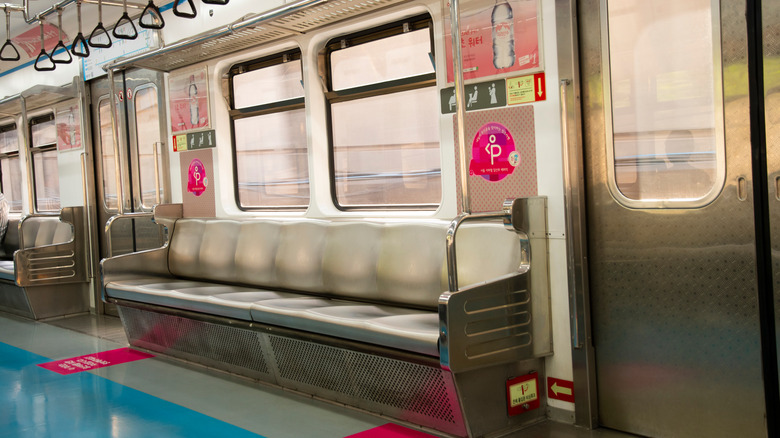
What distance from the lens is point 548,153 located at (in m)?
3.59

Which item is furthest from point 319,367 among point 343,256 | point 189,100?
point 189,100

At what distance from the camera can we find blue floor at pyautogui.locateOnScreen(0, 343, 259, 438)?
3.75 m

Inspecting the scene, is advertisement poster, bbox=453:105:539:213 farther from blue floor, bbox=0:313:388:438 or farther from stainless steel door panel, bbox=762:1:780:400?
blue floor, bbox=0:313:388:438

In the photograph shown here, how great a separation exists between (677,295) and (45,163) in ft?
27.6

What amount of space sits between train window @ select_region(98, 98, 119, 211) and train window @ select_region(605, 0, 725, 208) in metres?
5.63

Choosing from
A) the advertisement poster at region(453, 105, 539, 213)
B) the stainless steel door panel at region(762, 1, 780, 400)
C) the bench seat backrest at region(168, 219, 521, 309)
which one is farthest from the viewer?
the bench seat backrest at region(168, 219, 521, 309)

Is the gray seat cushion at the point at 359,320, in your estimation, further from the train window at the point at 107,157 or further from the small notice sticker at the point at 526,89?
the train window at the point at 107,157

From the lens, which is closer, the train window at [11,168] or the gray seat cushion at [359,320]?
the gray seat cushion at [359,320]

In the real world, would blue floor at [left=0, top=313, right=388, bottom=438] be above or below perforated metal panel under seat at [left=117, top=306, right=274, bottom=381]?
below

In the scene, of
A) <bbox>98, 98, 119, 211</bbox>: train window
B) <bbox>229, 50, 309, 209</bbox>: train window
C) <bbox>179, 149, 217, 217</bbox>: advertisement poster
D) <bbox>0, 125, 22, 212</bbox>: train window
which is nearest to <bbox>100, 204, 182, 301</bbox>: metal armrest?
<bbox>179, 149, 217, 217</bbox>: advertisement poster

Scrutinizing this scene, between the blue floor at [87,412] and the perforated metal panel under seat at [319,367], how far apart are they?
23.2 inches

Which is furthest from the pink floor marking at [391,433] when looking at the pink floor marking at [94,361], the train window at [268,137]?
the pink floor marking at [94,361]

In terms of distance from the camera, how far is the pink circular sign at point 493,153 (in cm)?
376

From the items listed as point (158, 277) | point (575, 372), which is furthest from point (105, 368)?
point (575, 372)
